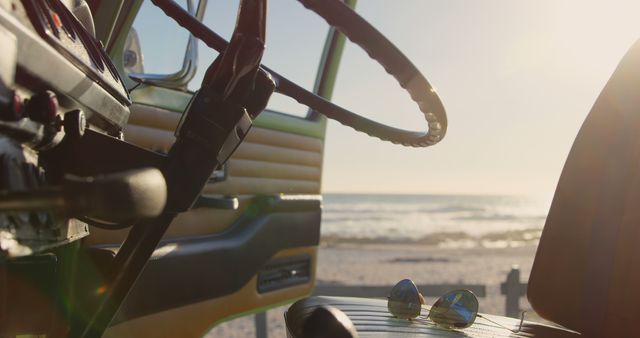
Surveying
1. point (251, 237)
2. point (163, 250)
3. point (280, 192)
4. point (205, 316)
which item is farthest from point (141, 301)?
point (280, 192)

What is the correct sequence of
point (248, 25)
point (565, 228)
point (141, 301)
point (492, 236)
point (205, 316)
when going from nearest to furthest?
point (248, 25), point (565, 228), point (141, 301), point (205, 316), point (492, 236)

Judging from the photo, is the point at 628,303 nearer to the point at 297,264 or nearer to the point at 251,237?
the point at 251,237

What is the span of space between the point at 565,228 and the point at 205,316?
1.27m

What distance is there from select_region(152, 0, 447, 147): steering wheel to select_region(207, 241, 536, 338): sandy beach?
5232 millimetres

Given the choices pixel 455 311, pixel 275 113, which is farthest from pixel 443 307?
pixel 275 113

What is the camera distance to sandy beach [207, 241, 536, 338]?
1027 cm

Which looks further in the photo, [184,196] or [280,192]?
[280,192]

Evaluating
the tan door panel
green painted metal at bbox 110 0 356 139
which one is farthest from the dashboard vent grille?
green painted metal at bbox 110 0 356 139

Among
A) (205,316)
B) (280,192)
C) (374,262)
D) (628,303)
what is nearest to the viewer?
(628,303)

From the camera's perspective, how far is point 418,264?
1263 cm

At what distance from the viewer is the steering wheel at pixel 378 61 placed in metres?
0.86

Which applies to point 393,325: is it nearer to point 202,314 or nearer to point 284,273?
point 202,314

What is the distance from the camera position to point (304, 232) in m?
2.67

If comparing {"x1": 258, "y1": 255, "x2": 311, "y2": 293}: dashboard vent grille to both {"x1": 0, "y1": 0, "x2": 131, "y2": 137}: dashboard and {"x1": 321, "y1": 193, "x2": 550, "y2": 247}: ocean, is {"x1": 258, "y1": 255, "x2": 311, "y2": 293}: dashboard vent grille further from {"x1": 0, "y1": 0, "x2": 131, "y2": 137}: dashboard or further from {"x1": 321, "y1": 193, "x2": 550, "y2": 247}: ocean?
{"x1": 321, "y1": 193, "x2": 550, "y2": 247}: ocean
